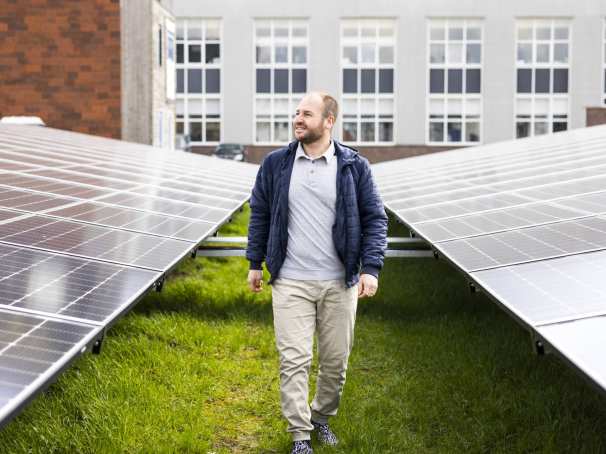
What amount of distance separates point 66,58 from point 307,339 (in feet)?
70.6

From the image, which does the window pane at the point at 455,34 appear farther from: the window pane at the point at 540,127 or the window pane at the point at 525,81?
the window pane at the point at 540,127

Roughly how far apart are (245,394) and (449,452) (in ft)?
5.96

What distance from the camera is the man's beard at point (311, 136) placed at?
4.94m

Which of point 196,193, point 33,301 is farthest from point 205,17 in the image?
point 33,301

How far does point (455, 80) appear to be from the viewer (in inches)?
2036

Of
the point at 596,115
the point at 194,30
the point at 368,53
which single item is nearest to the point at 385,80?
the point at 368,53

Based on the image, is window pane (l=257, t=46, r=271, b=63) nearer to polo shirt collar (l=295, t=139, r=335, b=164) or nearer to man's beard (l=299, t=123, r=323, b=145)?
polo shirt collar (l=295, t=139, r=335, b=164)

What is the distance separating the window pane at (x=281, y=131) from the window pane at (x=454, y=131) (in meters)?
10.00

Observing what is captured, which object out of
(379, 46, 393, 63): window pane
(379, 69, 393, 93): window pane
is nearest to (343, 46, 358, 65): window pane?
(379, 46, 393, 63): window pane

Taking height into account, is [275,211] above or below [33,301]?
above

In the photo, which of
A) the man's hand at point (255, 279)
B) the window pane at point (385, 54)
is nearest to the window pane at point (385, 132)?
the window pane at point (385, 54)

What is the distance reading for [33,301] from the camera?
4594 millimetres

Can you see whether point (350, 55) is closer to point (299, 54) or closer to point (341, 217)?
point (299, 54)

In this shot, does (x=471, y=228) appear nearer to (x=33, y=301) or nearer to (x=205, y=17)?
(x=33, y=301)
